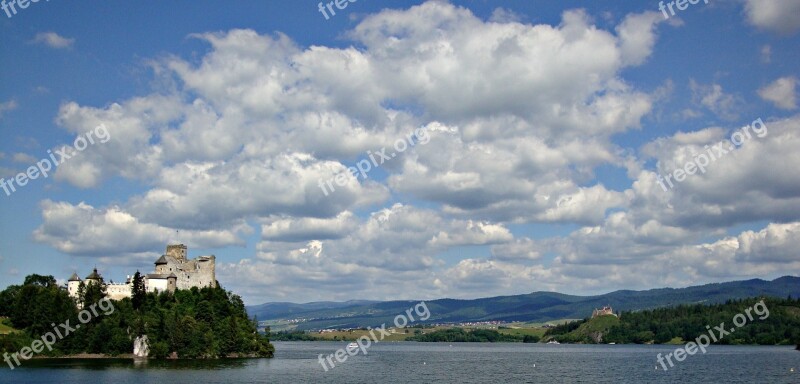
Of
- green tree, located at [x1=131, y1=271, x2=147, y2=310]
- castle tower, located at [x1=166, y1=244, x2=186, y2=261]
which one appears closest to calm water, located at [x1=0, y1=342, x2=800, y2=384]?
green tree, located at [x1=131, y1=271, x2=147, y2=310]

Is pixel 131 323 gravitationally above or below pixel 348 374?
above

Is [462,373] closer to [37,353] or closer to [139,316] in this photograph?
[139,316]

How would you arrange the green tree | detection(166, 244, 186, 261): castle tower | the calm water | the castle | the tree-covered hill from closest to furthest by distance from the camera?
the calm water, the tree-covered hill, the green tree, the castle, detection(166, 244, 186, 261): castle tower

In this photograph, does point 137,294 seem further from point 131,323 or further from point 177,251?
point 177,251

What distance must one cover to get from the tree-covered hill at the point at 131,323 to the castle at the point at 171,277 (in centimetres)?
552

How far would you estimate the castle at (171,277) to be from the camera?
14900 cm

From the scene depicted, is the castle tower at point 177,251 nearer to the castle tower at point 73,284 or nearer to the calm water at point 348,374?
the castle tower at point 73,284

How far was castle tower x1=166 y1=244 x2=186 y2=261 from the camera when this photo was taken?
155750mm

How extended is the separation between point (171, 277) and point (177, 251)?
7.00 m

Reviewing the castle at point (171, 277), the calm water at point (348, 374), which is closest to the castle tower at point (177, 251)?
the castle at point (171, 277)

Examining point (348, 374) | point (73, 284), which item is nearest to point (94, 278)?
point (73, 284)

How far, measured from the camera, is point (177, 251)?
512ft

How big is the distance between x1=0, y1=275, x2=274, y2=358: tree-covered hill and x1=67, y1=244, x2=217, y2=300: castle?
5.52 metres

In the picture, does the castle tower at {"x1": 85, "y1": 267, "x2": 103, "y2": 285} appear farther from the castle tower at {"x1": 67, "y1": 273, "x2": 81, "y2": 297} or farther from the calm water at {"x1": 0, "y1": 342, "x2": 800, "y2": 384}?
the calm water at {"x1": 0, "y1": 342, "x2": 800, "y2": 384}
